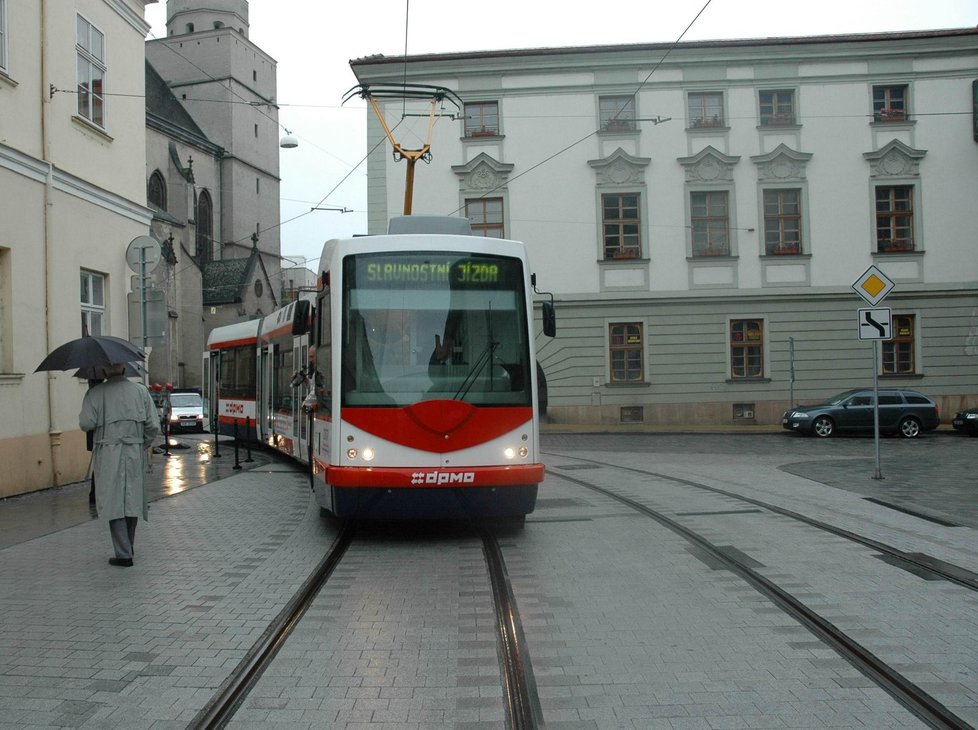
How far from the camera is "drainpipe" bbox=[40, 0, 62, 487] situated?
44.9 feet

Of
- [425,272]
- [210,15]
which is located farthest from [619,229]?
[210,15]

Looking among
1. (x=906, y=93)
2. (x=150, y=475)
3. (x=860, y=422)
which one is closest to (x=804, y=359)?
(x=860, y=422)

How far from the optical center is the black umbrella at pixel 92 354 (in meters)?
7.76

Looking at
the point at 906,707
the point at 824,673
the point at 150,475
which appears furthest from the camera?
the point at 150,475

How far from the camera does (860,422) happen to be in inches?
1056

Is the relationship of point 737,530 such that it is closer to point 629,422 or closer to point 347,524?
point 347,524

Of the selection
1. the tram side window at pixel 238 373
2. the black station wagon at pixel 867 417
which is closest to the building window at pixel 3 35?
the tram side window at pixel 238 373

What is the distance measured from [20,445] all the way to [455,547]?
7.03m

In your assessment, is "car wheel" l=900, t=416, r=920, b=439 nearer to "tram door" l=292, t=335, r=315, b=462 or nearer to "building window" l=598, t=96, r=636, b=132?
"building window" l=598, t=96, r=636, b=132

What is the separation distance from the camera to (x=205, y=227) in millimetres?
62094

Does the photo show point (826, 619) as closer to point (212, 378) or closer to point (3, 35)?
point (3, 35)

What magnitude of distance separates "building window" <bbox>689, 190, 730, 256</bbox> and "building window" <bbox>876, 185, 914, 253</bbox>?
16.9 ft

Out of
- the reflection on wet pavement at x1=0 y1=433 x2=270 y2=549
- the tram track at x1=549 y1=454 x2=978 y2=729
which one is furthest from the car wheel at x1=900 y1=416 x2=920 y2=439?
the reflection on wet pavement at x1=0 y1=433 x2=270 y2=549

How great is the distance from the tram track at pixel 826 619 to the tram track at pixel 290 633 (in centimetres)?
171
